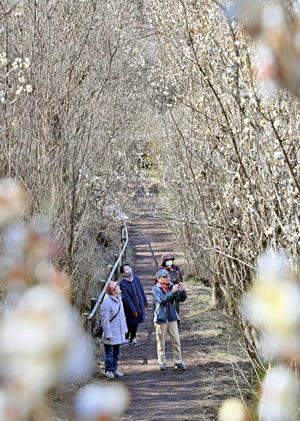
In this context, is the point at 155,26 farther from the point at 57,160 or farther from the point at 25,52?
the point at 57,160

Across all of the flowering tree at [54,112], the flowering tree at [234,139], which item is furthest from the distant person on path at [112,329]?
the flowering tree at [234,139]

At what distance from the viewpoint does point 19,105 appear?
609cm

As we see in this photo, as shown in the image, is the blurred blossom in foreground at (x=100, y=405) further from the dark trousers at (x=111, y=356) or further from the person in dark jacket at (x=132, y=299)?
the person in dark jacket at (x=132, y=299)

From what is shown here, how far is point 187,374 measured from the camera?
26.8 feet

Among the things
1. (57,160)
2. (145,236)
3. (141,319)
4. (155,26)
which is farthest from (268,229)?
(145,236)

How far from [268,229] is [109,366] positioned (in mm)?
3971

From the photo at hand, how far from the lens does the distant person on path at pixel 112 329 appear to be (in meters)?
7.77

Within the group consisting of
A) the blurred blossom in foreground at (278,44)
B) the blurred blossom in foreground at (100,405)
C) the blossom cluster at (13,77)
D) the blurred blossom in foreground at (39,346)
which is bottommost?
the blurred blossom in foreground at (100,405)

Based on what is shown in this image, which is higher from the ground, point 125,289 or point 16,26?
point 16,26

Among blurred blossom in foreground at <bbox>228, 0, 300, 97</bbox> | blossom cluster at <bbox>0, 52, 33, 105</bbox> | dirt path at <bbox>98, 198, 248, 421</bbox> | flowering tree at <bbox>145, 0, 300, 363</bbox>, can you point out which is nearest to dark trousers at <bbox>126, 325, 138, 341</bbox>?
dirt path at <bbox>98, 198, 248, 421</bbox>

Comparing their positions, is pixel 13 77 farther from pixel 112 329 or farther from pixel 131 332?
pixel 131 332

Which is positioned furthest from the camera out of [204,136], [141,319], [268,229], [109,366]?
[141,319]

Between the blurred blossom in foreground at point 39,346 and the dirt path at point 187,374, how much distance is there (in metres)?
6.02

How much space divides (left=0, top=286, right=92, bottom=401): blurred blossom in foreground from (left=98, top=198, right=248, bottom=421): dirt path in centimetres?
602
